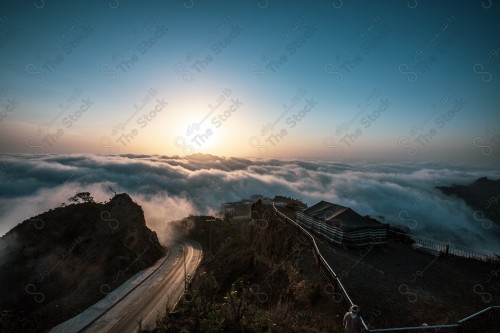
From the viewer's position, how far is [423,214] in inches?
3755

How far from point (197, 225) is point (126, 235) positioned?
30.4 metres

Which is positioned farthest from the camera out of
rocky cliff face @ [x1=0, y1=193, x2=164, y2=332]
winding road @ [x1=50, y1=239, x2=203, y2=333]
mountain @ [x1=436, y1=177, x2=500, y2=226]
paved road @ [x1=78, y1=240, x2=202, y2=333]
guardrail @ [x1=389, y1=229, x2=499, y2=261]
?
mountain @ [x1=436, y1=177, x2=500, y2=226]

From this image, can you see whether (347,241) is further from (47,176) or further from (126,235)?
(47,176)

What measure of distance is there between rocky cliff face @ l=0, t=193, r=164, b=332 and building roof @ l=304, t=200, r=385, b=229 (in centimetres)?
2988

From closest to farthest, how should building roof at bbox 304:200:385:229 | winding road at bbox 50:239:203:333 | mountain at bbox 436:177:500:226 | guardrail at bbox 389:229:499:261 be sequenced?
guardrail at bbox 389:229:499:261 < building roof at bbox 304:200:385:229 < winding road at bbox 50:239:203:333 < mountain at bbox 436:177:500:226

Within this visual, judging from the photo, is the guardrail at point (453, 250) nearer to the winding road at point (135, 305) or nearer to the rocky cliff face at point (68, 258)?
the winding road at point (135, 305)

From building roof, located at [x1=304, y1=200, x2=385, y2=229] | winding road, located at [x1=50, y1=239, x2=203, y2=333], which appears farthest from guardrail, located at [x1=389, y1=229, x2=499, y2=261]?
winding road, located at [x1=50, y1=239, x2=203, y2=333]

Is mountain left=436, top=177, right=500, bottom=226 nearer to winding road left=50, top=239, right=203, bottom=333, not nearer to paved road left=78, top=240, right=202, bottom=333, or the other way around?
paved road left=78, top=240, right=202, bottom=333

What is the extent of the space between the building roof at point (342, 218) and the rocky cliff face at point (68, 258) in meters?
29.9

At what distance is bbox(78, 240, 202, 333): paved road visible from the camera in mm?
25594

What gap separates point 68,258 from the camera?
1515 inches

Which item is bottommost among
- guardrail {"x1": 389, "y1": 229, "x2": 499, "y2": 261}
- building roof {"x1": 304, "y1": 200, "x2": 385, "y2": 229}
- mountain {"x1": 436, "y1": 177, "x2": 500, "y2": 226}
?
mountain {"x1": 436, "y1": 177, "x2": 500, "y2": 226}

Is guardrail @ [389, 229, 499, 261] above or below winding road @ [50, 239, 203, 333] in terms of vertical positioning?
above

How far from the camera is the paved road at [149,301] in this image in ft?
84.0
